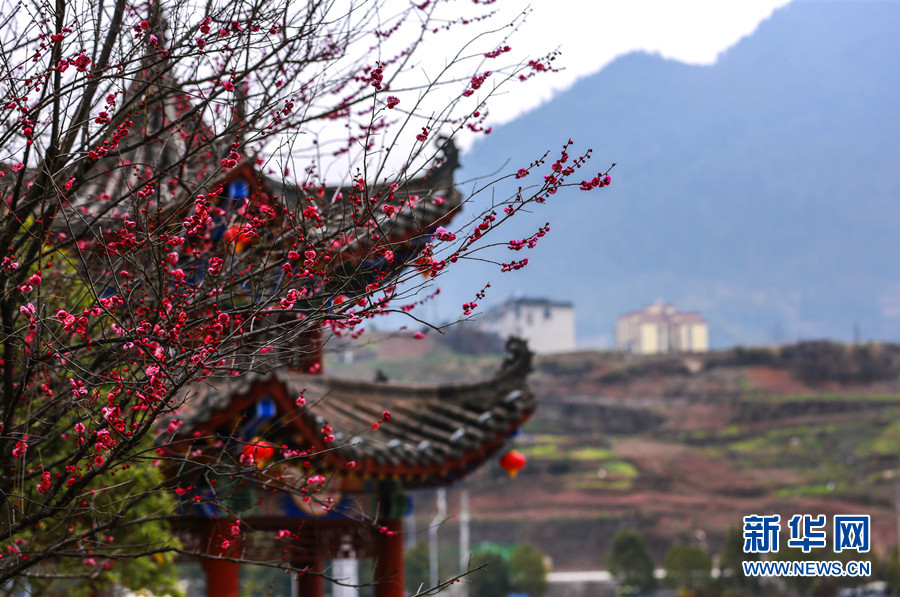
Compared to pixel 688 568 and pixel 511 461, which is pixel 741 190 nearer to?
pixel 688 568

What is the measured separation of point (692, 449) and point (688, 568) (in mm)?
22939

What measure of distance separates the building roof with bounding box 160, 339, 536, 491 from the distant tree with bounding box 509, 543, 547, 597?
107 feet

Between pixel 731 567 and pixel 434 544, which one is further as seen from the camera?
pixel 434 544

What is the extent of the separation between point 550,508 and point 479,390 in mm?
49783

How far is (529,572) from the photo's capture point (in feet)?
128

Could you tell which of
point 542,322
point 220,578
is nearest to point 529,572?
point 220,578

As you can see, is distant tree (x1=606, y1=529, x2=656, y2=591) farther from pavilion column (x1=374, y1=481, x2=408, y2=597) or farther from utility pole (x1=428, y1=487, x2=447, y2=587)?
pavilion column (x1=374, y1=481, x2=408, y2=597)

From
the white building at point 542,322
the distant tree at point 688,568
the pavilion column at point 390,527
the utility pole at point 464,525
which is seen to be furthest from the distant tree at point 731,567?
the white building at point 542,322

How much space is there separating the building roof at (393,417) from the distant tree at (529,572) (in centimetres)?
3262

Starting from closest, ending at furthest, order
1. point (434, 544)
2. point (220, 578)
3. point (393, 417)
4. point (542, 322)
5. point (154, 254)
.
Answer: point (154, 254), point (220, 578), point (393, 417), point (434, 544), point (542, 322)

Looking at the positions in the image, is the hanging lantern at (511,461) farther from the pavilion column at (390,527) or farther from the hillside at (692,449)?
the hillside at (692,449)

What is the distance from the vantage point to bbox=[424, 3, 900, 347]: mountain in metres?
129

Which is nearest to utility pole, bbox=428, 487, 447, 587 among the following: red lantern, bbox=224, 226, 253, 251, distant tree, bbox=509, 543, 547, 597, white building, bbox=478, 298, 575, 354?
distant tree, bbox=509, 543, 547, 597

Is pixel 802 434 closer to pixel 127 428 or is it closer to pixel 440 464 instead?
pixel 440 464
